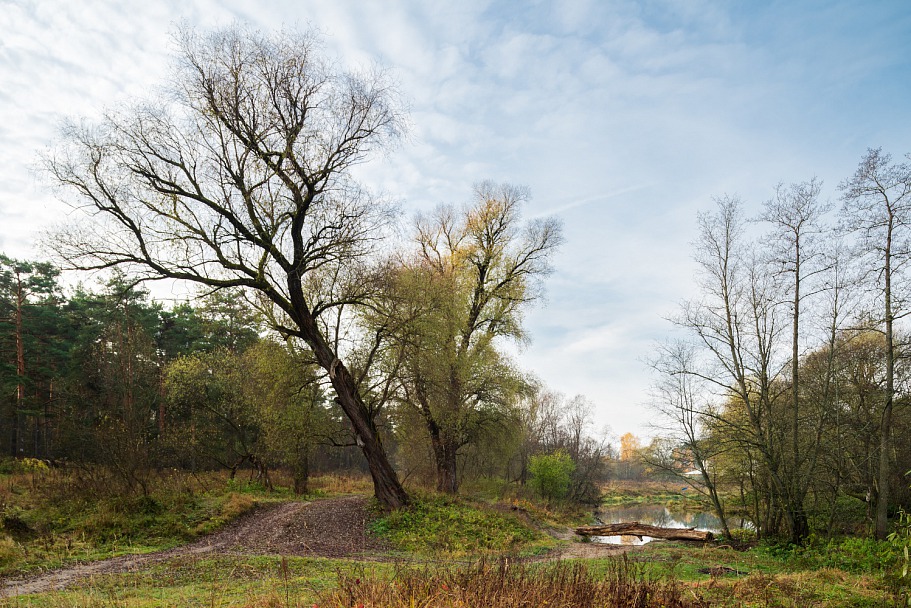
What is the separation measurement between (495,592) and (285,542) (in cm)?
1029

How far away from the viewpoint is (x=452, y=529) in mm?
14758

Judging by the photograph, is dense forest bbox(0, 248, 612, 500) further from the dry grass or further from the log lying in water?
the log lying in water

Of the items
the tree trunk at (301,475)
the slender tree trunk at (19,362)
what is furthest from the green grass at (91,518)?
the slender tree trunk at (19,362)

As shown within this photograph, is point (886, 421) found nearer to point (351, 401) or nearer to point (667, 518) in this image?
point (351, 401)

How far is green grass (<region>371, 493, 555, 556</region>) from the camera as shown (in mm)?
13672

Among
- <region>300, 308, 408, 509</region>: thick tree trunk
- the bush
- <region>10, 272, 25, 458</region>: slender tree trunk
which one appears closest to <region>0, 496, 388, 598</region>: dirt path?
<region>300, 308, 408, 509</region>: thick tree trunk

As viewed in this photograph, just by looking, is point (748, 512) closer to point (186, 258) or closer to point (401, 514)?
point (401, 514)

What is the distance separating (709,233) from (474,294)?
413 inches

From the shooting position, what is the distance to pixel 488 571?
495cm

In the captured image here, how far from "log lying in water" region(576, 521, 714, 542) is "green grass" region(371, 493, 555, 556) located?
428 centimetres

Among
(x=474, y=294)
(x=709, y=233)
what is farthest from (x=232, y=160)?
(x=709, y=233)

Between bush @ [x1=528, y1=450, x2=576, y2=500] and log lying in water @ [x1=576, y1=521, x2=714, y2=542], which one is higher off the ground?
bush @ [x1=528, y1=450, x2=576, y2=500]

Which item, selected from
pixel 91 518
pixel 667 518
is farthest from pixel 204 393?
pixel 667 518

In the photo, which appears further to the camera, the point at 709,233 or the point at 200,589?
the point at 709,233
